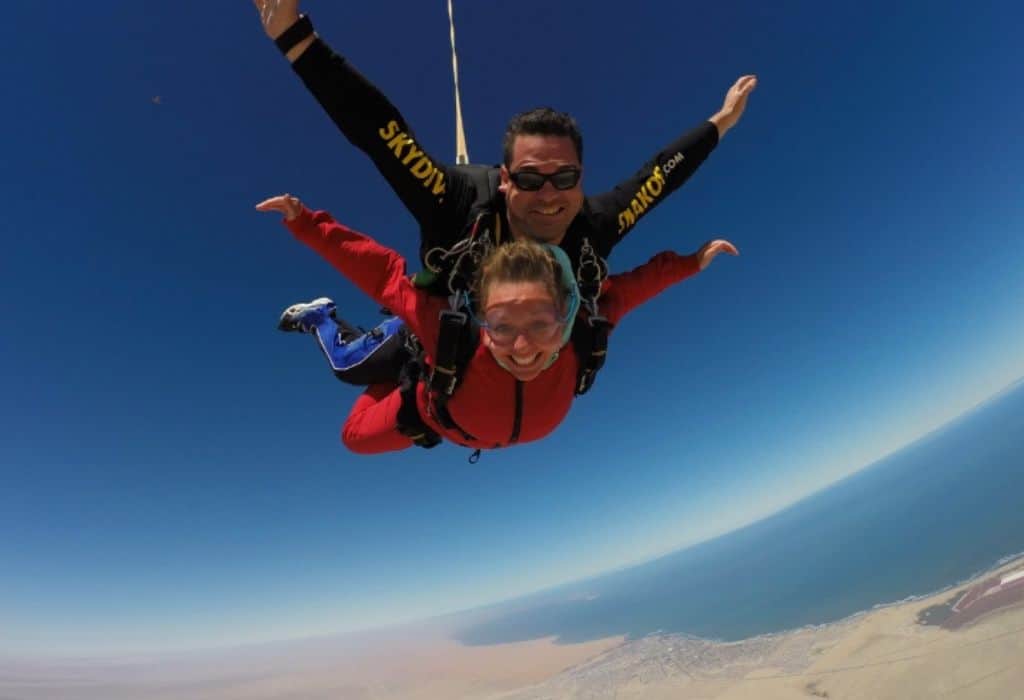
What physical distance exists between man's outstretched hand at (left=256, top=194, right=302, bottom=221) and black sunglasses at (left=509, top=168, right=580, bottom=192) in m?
0.78

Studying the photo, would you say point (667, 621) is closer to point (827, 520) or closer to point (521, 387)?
point (827, 520)

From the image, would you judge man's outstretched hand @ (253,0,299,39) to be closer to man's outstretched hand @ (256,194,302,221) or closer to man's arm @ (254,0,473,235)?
man's arm @ (254,0,473,235)

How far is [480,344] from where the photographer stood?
1.93 m

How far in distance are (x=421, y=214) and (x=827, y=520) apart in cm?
18007

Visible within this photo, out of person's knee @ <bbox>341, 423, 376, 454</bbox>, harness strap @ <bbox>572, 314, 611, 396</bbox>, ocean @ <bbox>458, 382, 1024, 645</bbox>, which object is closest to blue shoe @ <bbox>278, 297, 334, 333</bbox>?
person's knee @ <bbox>341, 423, 376, 454</bbox>

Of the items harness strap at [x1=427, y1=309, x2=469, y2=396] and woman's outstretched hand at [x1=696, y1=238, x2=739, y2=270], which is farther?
woman's outstretched hand at [x1=696, y1=238, x2=739, y2=270]

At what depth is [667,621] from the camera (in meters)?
85.4

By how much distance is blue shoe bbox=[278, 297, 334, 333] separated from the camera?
3.11 m

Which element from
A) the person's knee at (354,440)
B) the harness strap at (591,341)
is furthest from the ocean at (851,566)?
the person's knee at (354,440)

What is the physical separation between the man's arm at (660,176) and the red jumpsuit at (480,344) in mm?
398

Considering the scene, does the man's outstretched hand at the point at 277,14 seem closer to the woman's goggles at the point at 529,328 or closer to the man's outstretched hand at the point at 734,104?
the woman's goggles at the point at 529,328

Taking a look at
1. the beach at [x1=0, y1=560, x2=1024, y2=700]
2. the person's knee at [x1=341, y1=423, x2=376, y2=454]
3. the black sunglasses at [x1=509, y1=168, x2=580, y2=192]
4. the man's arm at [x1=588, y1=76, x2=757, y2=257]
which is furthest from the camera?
the beach at [x1=0, y1=560, x2=1024, y2=700]

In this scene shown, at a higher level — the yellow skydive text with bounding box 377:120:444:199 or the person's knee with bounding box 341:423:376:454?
the yellow skydive text with bounding box 377:120:444:199

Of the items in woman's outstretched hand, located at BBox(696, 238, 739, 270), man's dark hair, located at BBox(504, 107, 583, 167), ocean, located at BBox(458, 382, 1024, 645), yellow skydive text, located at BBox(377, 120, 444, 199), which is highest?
man's dark hair, located at BBox(504, 107, 583, 167)
